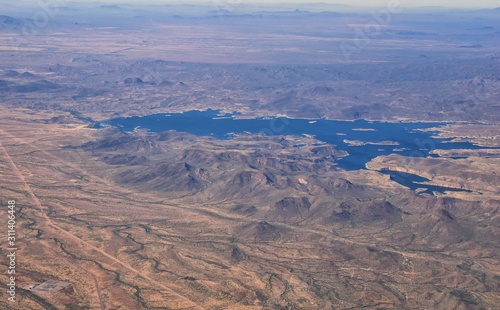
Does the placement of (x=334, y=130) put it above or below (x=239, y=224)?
below

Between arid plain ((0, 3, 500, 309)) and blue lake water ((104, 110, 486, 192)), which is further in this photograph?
blue lake water ((104, 110, 486, 192))

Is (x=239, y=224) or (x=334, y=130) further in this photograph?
(x=334, y=130)

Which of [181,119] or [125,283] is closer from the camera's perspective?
[125,283]

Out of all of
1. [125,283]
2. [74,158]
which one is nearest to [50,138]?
[74,158]

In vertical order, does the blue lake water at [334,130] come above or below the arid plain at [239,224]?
below

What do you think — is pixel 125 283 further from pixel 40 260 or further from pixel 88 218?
pixel 88 218

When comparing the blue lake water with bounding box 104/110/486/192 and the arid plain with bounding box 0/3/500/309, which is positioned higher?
the arid plain with bounding box 0/3/500/309

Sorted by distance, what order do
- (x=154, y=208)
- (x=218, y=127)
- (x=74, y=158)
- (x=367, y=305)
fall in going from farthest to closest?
(x=218, y=127) → (x=74, y=158) → (x=154, y=208) → (x=367, y=305)

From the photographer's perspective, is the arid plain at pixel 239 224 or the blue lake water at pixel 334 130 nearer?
the arid plain at pixel 239 224
